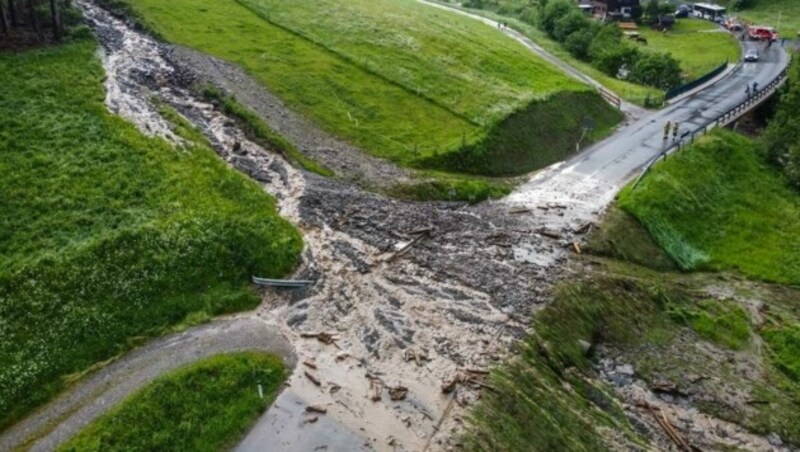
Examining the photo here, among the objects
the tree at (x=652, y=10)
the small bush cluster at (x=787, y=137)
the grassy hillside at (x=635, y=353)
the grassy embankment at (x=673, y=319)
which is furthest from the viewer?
the tree at (x=652, y=10)

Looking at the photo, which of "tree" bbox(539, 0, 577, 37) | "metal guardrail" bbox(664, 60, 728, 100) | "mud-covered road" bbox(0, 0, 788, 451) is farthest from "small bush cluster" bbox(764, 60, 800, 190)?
"tree" bbox(539, 0, 577, 37)

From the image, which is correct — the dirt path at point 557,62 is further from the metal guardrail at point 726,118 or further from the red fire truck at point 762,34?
the red fire truck at point 762,34

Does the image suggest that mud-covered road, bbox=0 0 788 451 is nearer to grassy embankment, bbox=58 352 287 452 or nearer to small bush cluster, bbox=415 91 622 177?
grassy embankment, bbox=58 352 287 452

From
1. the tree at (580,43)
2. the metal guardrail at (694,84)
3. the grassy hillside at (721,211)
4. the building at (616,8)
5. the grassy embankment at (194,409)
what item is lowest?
the grassy embankment at (194,409)

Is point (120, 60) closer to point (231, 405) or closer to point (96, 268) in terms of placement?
point (96, 268)

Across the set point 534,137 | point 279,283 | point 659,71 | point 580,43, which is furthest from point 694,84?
point 279,283

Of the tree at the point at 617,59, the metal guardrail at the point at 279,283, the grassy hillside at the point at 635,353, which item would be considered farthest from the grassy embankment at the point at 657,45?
the metal guardrail at the point at 279,283

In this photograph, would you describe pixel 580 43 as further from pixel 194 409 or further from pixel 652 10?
pixel 194 409
